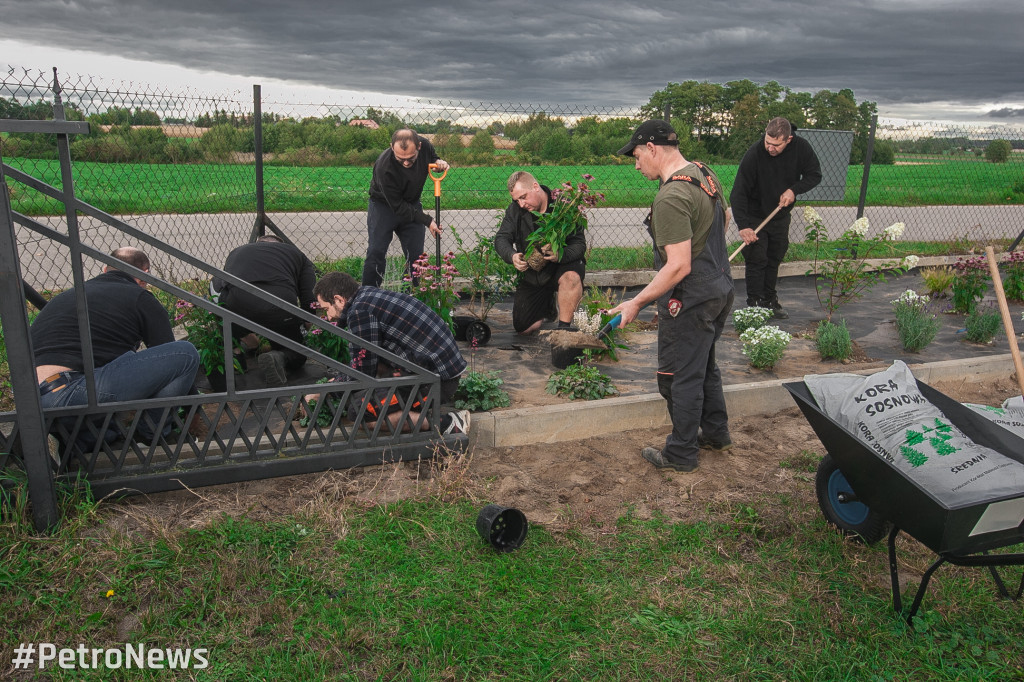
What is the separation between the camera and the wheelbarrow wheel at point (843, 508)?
147 inches

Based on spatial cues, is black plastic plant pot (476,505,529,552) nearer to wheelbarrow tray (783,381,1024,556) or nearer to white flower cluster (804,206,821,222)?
wheelbarrow tray (783,381,1024,556)

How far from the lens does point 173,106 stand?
7184mm

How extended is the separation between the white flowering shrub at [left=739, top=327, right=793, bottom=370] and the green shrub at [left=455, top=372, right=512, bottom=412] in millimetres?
2293

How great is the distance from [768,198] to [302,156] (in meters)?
5.44

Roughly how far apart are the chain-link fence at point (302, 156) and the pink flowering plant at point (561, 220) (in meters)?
1.16

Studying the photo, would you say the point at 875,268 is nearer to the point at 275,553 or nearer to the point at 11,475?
the point at 275,553

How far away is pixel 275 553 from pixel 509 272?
4437 millimetres

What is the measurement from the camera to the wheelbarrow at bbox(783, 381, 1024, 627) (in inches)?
112

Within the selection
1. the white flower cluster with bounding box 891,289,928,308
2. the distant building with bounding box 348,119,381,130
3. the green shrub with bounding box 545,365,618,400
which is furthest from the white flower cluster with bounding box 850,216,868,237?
the distant building with bounding box 348,119,381,130

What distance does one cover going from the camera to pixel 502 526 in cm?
367

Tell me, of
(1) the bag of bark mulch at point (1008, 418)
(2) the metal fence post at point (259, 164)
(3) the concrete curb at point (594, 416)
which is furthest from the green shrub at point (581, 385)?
(2) the metal fence post at point (259, 164)

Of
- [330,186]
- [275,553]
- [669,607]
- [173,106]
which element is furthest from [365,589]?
[330,186]

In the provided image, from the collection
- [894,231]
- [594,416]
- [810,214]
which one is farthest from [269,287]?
[894,231]

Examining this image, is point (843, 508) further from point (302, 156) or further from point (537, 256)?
point (302, 156)
